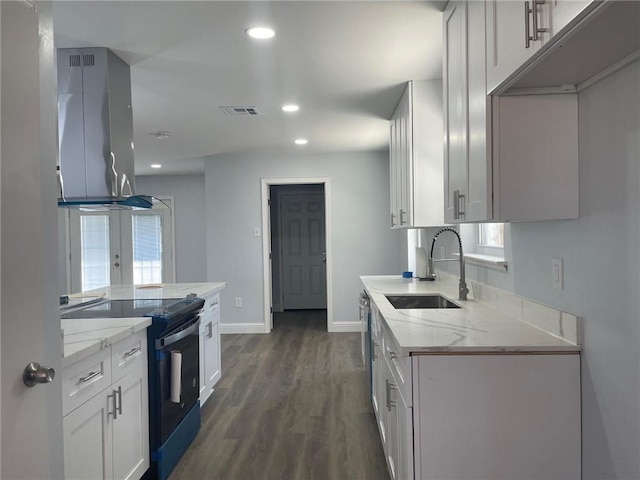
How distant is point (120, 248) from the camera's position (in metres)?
7.87

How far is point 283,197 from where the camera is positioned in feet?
24.5

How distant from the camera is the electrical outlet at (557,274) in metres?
1.60

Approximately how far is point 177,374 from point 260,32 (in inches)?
74.3

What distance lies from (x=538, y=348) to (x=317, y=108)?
2760 mm

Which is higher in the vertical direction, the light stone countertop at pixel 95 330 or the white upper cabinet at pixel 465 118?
the white upper cabinet at pixel 465 118

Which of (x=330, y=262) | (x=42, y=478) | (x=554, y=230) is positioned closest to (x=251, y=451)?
(x=42, y=478)

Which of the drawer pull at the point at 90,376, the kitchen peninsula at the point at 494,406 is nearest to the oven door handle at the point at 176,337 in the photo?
the drawer pull at the point at 90,376

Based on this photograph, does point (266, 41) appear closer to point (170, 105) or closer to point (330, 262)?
point (170, 105)

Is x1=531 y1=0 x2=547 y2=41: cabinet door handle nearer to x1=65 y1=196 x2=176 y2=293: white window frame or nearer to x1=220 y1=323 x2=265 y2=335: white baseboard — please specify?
x1=220 y1=323 x2=265 y2=335: white baseboard

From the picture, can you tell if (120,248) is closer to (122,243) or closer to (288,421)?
(122,243)

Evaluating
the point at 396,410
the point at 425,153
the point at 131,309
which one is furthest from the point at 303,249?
the point at 396,410

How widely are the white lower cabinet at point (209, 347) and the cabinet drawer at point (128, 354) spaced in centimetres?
90

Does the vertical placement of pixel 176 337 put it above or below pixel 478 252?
below

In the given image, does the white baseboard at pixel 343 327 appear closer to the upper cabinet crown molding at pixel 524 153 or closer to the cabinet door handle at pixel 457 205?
the cabinet door handle at pixel 457 205
